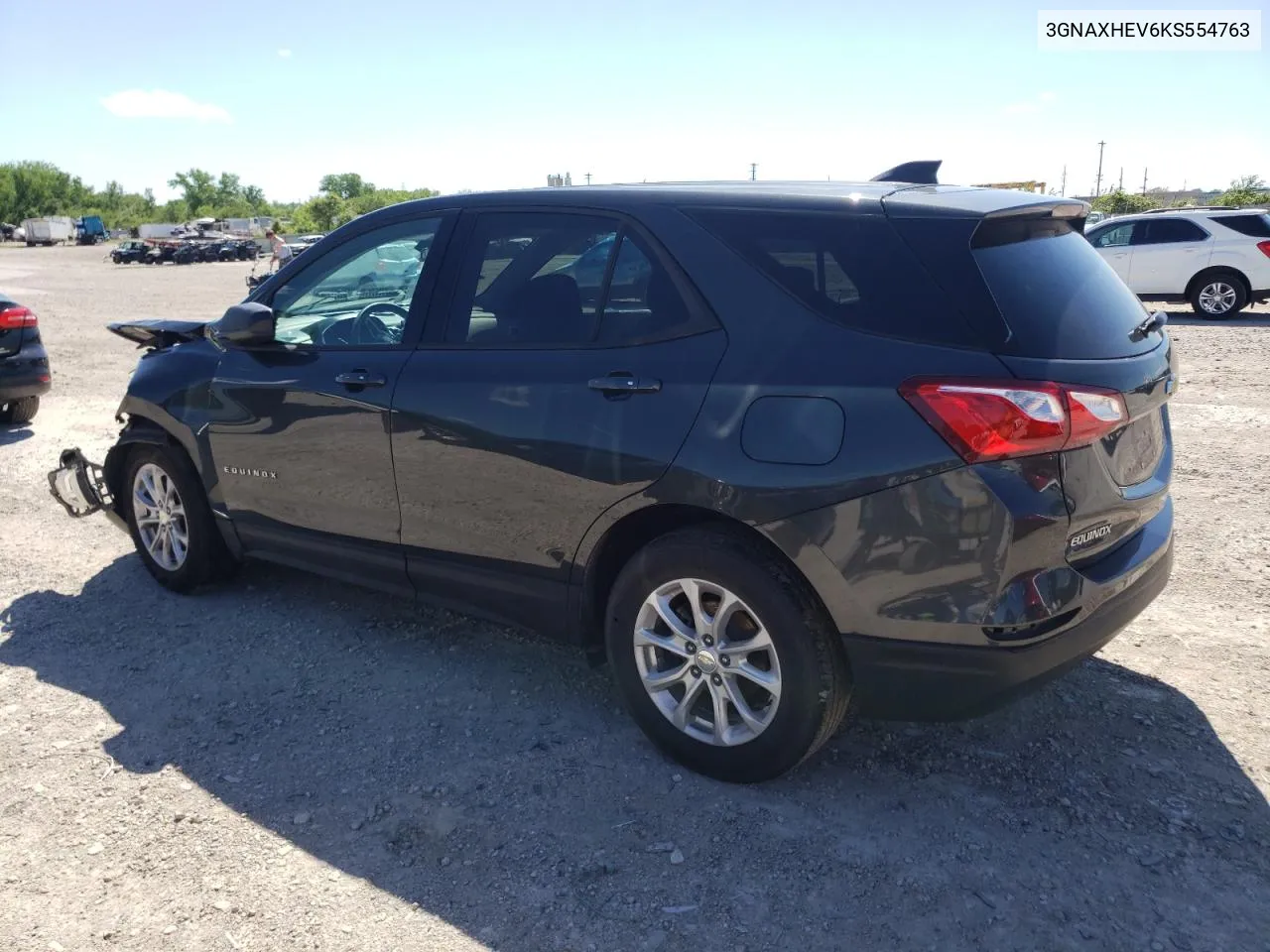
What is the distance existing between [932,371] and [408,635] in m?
2.64

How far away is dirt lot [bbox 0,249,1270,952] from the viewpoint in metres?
2.60

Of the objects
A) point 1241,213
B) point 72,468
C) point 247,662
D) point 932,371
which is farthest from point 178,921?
point 1241,213

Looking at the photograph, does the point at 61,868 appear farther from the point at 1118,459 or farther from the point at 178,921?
the point at 1118,459

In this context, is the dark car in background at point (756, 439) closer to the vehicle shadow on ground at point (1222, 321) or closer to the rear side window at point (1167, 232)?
the vehicle shadow on ground at point (1222, 321)

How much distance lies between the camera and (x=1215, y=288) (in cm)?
1566

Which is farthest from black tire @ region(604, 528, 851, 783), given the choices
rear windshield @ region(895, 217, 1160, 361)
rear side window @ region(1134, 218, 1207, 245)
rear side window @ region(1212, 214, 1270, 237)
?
rear side window @ region(1134, 218, 1207, 245)

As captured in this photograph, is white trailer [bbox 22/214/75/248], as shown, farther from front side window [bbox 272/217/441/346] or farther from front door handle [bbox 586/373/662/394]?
front door handle [bbox 586/373/662/394]

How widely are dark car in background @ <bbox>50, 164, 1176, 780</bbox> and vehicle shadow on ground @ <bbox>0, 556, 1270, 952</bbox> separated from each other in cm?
30

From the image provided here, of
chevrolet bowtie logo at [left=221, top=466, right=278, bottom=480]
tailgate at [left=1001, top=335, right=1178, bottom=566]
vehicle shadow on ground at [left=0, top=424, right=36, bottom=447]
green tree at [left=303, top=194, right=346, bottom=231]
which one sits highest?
green tree at [left=303, top=194, right=346, bottom=231]

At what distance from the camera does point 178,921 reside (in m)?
2.64

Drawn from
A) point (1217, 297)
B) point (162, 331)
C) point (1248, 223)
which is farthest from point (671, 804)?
point (1248, 223)

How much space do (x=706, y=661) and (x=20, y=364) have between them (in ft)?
25.4

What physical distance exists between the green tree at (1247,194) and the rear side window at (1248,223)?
26298 mm

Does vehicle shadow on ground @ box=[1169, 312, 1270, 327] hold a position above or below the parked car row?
below
